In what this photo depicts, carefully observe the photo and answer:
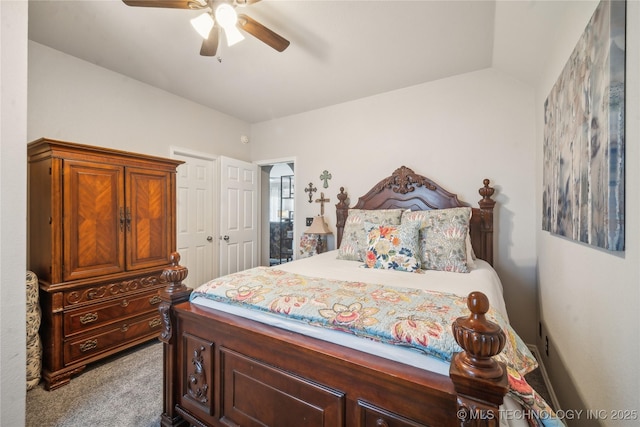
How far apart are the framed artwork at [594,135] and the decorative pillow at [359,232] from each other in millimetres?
1229

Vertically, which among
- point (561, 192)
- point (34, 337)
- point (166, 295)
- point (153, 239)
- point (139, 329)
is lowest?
point (139, 329)

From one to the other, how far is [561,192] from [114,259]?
3.28m

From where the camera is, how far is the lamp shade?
11.0ft

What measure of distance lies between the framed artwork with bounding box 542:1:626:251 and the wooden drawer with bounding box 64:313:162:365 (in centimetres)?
293

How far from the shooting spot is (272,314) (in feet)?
4.10

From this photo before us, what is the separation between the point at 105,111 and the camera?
2.68 meters

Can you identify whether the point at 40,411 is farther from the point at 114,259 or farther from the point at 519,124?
the point at 519,124

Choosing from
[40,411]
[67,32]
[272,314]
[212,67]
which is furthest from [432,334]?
[67,32]

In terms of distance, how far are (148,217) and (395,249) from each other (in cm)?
229

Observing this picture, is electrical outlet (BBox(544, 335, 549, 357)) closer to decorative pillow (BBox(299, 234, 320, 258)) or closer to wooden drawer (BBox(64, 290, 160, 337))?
decorative pillow (BBox(299, 234, 320, 258))

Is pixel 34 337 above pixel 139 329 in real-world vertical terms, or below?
above

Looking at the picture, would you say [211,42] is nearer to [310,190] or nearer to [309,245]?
[310,190]

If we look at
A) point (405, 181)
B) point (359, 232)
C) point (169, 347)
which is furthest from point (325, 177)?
point (169, 347)

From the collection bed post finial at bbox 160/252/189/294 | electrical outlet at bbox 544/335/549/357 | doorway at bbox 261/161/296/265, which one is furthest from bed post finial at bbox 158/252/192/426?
electrical outlet at bbox 544/335/549/357
